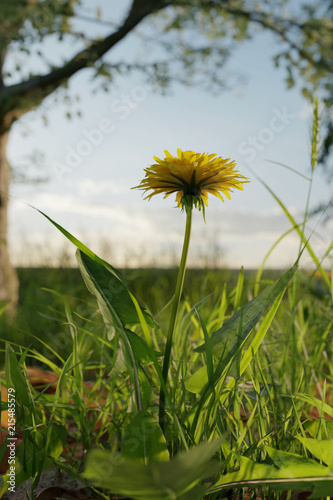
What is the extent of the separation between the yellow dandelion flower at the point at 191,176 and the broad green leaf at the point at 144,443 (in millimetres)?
370

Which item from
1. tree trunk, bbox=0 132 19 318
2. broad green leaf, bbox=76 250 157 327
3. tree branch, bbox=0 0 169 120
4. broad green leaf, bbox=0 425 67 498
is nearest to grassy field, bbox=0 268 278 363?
tree trunk, bbox=0 132 19 318

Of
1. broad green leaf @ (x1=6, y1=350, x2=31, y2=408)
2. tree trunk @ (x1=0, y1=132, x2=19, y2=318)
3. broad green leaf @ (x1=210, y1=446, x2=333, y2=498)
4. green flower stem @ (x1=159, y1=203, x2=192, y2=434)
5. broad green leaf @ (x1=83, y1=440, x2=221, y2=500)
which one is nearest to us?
broad green leaf @ (x1=83, y1=440, x2=221, y2=500)

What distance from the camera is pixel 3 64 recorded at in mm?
4703

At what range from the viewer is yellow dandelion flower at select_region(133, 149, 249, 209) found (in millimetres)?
749

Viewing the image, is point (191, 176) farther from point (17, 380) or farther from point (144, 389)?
point (17, 380)

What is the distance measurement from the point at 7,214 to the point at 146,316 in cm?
387

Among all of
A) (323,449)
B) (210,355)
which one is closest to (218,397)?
(210,355)

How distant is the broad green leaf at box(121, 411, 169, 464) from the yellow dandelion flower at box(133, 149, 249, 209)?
1.21ft

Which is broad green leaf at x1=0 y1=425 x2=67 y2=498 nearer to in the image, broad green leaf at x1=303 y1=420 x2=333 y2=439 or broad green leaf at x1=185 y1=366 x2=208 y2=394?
broad green leaf at x1=185 y1=366 x2=208 y2=394

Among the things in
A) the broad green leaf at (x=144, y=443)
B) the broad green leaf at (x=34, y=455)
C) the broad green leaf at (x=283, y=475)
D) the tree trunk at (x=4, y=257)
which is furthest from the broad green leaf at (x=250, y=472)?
the tree trunk at (x=4, y=257)

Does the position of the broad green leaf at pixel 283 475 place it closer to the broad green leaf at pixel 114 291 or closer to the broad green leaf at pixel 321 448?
the broad green leaf at pixel 321 448

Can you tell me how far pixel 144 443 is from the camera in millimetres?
667

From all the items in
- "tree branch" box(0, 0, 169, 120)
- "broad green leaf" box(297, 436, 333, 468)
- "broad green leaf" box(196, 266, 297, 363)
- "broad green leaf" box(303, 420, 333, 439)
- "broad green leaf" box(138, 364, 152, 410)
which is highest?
"tree branch" box(0, 0, 169, 120)

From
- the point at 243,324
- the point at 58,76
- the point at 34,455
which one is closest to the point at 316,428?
the point at 243,324
